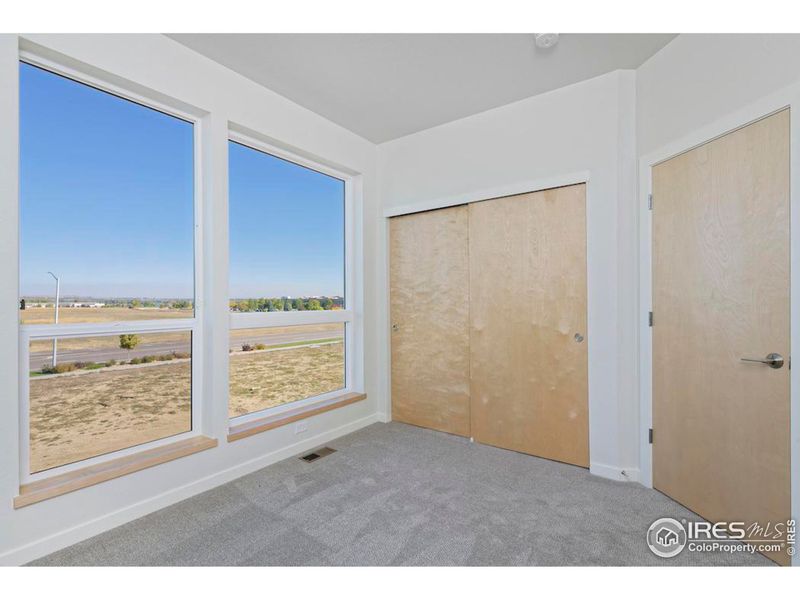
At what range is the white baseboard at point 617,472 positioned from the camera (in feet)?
7.89

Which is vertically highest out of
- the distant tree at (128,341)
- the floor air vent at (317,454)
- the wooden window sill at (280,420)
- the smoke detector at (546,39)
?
the smoke detector at (546,39)

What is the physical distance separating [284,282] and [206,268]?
68cm

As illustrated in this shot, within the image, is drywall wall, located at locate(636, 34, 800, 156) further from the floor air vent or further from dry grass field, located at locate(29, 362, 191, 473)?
dry grass field, located at locate(29, 362, 191, 473)

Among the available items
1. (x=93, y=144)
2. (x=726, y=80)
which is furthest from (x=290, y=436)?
(x=726, y=80)

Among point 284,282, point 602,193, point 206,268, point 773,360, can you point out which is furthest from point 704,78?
point 206,268

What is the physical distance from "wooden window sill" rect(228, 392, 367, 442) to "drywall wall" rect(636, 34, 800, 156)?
2.93 metres

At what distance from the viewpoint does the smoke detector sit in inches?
82.7

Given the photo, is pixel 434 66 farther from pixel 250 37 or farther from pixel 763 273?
pixel 763 273

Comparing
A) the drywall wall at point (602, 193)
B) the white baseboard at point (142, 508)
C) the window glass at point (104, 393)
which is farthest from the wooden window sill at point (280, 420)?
the drywall wall at point (602, 193)

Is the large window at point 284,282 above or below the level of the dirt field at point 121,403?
above

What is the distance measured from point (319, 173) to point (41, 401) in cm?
246

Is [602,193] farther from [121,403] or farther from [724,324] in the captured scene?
[121,403]

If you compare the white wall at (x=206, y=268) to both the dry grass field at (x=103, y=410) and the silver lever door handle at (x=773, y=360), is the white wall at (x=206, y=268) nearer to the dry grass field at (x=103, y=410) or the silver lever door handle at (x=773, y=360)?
the dry grass field at (x=103, y=410)

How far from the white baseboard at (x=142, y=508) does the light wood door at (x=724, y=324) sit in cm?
250
